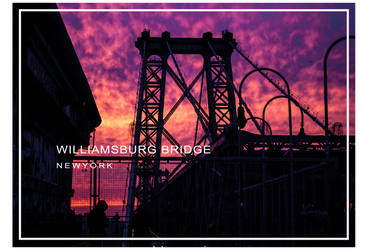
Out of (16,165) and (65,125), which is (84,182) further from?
(65,125)

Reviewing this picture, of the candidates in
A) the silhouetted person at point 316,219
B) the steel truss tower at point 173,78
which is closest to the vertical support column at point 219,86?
the steel truss tower at point 173,78

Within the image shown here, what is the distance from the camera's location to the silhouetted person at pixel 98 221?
11773mm

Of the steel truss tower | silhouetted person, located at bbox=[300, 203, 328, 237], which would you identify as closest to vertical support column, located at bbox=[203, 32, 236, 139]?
the steel truss tower

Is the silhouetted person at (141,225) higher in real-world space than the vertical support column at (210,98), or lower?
lower

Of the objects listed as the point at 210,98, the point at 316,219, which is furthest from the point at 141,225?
the point at 210,98

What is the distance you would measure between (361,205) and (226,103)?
34.7m

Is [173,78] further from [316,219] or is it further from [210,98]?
[316,219]

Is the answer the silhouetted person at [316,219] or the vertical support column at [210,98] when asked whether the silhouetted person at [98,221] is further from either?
the vertical support column at [210,98]

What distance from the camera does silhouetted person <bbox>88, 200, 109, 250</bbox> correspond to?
11.8 m

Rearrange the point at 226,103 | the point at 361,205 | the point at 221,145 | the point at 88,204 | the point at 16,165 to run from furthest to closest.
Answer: the point at 226,103 < the point at 221,145 < the point at 16,165 < the point at 88,204 < the point at 361,205

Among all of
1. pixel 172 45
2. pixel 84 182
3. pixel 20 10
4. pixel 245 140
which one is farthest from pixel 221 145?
pixel 172 45

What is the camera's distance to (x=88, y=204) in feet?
41.8

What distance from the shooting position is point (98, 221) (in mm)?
11867

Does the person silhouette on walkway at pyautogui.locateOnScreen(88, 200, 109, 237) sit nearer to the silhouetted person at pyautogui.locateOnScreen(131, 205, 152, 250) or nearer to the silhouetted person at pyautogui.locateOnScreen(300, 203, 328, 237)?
the silhouetted person at pyautogui.locateOnScreen(131, 205, 152, 250)
